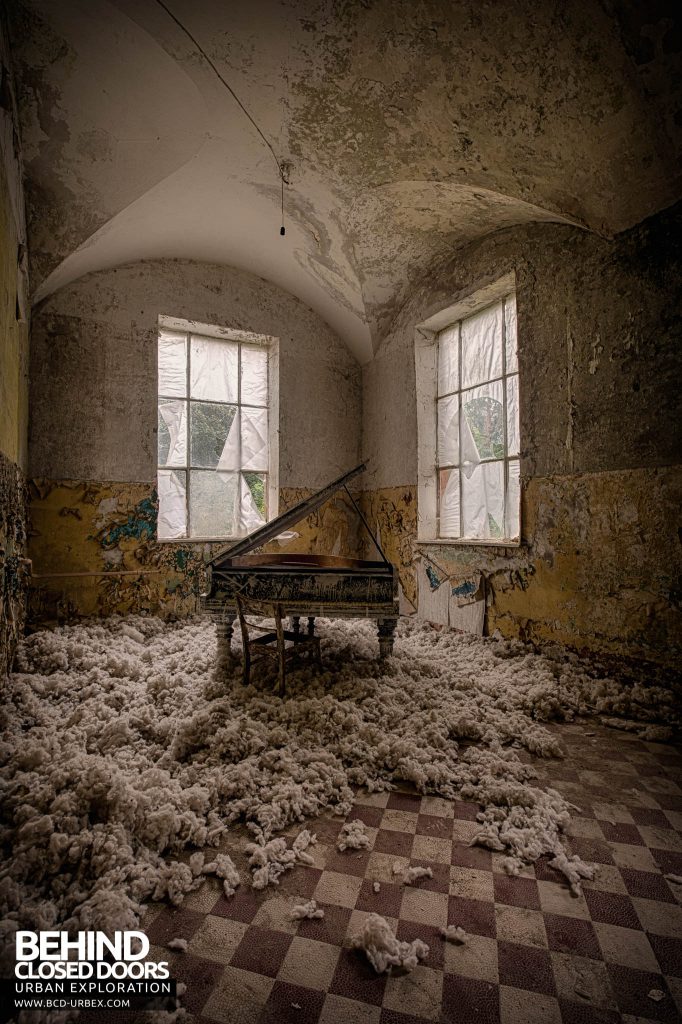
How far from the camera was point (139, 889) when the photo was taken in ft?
4.95

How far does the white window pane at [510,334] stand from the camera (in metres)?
4.41

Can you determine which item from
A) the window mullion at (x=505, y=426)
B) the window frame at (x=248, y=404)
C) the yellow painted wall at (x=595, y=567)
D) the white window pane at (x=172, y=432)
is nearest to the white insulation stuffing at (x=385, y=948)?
the yellow painted wall at (x=595, y=567)

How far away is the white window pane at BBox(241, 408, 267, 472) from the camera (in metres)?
5.99

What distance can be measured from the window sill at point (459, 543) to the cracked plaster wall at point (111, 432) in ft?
6.11

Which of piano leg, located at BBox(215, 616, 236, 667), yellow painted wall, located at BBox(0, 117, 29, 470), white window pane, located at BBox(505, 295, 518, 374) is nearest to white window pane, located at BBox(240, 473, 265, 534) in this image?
piano leg, located at BBox(215, 616, 236, 667)

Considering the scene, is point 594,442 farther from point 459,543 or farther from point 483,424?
point 459,543

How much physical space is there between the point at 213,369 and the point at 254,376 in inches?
20.4

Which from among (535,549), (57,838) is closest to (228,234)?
(535,549)

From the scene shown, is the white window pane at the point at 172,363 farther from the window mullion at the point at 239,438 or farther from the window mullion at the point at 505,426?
the window mullion at the point at 505,426

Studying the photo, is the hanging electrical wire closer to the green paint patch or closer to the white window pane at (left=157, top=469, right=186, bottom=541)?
the white window pane at (left=157, top=469, right=186, bottom=541)

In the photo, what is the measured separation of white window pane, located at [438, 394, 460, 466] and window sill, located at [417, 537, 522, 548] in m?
0.87

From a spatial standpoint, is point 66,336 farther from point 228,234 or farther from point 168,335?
point 228,234

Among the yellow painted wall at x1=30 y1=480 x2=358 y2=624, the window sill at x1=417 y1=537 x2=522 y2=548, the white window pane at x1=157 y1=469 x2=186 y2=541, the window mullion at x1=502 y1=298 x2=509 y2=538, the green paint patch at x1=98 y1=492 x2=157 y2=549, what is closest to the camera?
the window sill at x1=417 y1=537 x2=522 y2=548

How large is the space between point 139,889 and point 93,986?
0.96 feet
